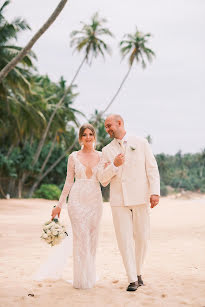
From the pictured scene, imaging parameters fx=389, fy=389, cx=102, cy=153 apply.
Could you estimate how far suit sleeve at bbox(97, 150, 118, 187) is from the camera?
429 cm

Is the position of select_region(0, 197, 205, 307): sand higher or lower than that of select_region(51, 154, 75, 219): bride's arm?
lower

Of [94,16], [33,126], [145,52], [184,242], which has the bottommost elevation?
[184,242]

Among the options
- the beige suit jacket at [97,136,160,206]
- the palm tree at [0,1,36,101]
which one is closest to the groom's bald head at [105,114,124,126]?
the beige suit jacket at [97,136,160,206]

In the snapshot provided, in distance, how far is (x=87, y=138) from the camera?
470cm

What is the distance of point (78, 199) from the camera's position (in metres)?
4.64

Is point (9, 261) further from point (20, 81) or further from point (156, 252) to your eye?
point (20, 81)

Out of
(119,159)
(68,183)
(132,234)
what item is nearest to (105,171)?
(119,159)

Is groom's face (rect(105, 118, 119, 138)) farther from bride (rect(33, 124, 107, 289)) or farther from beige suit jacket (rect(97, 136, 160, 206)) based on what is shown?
bride (rect(33, 124, 107, 289))

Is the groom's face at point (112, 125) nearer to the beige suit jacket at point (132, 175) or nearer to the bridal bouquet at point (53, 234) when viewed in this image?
the beige suit jacket at point (132, 175)

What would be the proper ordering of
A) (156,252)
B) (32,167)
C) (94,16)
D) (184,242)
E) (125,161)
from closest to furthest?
(125,161) < (156,252) < (184,242) < (32,167) < (94,16)

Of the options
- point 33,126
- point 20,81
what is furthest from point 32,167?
point 20,81

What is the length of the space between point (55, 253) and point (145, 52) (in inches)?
1257

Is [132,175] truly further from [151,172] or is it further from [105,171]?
[105,171]

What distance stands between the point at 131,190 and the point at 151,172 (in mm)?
321
